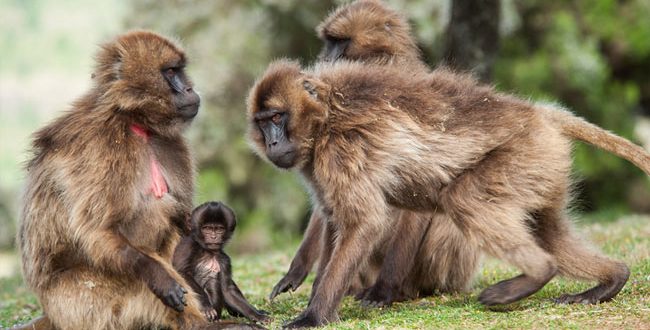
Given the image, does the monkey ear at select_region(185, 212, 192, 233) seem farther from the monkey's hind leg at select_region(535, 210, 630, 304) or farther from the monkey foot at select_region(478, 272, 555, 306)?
the monkey's hind leg at select_region(535, 210, 630, 304)

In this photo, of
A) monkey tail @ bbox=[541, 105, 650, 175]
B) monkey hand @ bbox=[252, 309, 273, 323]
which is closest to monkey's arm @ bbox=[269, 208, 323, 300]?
monkey hand @ bbox=[252, 309, 273, 323]

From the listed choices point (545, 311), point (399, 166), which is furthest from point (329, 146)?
point (545, 311)

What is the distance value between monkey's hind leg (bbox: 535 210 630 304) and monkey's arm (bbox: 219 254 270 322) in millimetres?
1927

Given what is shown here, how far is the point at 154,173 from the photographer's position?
5.95m

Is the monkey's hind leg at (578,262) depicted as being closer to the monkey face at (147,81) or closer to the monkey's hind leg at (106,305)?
the monkey's hind leg at (106,305)

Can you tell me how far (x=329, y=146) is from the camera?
6.02 meters

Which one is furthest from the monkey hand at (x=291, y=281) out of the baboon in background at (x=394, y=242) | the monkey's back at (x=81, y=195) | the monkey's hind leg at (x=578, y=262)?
the monkey's hind leg at (x=578, y=262)

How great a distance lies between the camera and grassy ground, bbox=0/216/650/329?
18.0 ft

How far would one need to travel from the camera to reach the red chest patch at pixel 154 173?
5898 millimetres

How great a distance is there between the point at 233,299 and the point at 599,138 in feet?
8.60

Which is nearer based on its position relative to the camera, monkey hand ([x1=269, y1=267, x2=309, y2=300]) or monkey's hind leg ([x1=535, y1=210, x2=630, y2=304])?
monkey's hind leg ([x1=535, y1=210, x2=630, y2=304])

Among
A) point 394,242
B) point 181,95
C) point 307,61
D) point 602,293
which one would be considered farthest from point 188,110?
point 307,61

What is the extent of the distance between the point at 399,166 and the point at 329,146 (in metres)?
0.46

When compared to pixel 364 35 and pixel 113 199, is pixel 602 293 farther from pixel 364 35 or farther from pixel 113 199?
pixel 113 199
